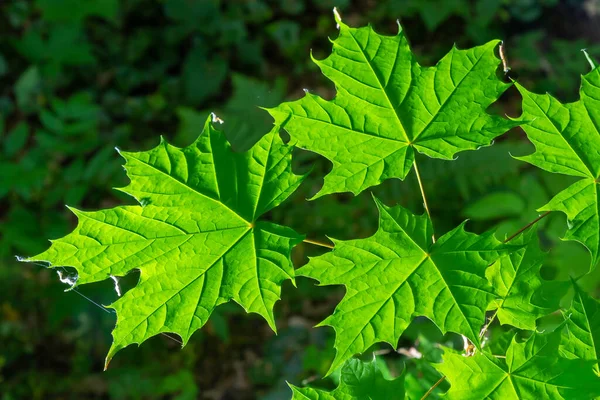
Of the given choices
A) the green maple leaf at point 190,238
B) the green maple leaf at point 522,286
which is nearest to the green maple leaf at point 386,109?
the green maple leaf at point 190,238

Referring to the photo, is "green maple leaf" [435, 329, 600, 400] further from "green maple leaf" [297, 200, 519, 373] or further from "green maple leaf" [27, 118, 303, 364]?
"green maple leaf" [27, 118, 303, 364]

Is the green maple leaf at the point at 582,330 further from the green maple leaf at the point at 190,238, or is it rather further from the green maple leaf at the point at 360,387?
the green maple leaf at the point at 190,238

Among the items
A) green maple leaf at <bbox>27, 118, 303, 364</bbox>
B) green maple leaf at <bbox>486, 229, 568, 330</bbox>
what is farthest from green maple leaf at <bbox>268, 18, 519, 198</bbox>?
green maple leaf at <bbox>486, 229, 568, 330</bbox>

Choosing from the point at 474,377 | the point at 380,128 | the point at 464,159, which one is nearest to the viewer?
the point at 474,377

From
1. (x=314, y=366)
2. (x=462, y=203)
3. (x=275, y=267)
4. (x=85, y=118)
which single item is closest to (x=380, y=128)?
(x=275, y=267)

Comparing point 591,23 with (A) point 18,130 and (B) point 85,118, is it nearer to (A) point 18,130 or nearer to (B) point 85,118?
(B) point 85,118

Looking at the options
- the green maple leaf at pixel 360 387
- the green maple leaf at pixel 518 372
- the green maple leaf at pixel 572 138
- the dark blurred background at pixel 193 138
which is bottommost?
the dark blurred background at pixel 193 138
